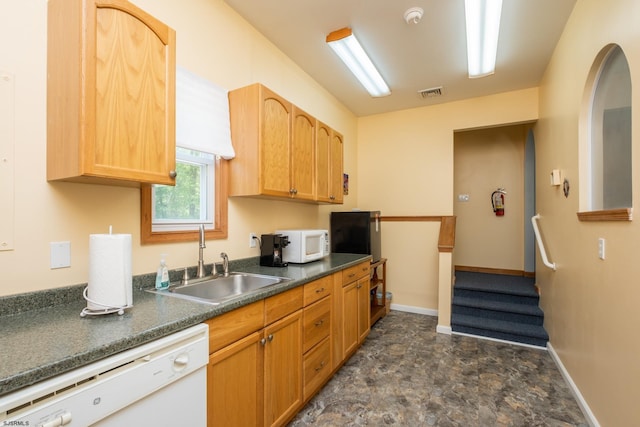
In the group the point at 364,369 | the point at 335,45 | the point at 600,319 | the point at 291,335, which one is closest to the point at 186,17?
the point at 335,45

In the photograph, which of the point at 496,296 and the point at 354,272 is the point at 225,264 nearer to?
the point at 354,272

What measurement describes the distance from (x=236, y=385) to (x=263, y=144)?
1.50m

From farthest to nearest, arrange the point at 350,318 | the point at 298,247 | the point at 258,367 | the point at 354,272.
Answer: the point at 354,272 < the point at 350,318 < the point at 298,247 < the point at 258,367

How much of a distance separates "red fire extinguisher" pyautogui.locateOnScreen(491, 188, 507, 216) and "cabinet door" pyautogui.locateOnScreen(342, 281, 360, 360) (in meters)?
3.21

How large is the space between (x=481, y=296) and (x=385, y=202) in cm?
174

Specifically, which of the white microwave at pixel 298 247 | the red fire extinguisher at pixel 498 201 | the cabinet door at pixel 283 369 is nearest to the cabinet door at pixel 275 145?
the white microwave at pixel 298 247

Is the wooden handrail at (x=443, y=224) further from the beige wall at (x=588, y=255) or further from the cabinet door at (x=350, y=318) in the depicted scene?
the cabinet door at (x=350, y=318)

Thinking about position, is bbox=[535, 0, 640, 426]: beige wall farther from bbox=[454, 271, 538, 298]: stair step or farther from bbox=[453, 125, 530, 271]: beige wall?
bbox=[453, 125, 530, 271]: beige wall

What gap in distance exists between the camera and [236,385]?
1.44 meters

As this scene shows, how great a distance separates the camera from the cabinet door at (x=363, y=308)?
2928 millimetres

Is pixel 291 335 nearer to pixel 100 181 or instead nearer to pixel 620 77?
pixel 100 181

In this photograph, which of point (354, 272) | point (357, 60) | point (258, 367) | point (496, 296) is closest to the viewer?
point (258, 367)

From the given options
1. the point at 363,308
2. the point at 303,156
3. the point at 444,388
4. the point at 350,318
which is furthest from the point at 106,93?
the point at 444,388

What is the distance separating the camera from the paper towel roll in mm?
1187
